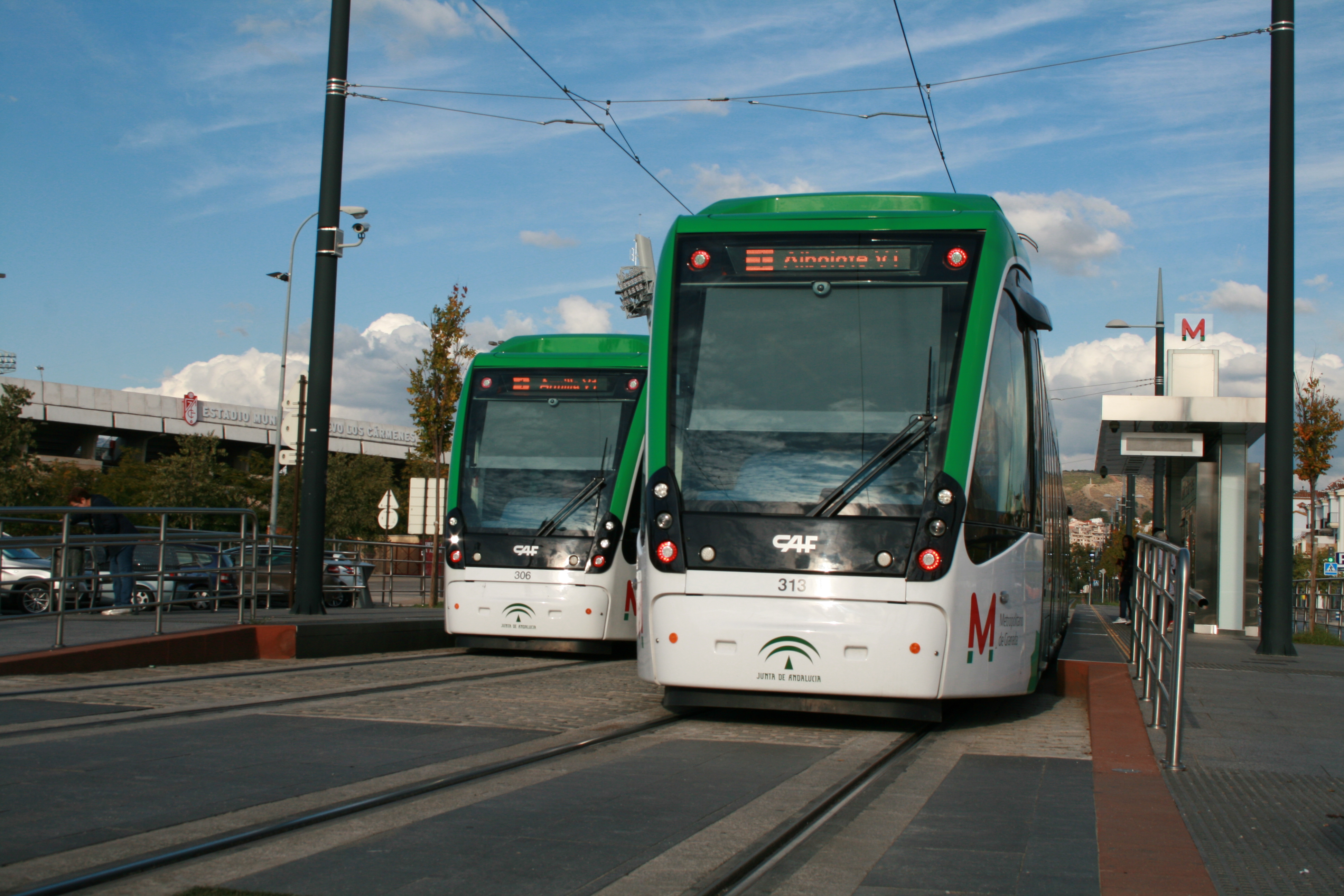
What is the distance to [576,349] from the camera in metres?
14.7

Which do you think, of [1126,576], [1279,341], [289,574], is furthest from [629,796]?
[1126,576]

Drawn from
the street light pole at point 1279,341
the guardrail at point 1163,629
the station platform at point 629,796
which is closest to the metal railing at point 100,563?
the station platform at point 629,796

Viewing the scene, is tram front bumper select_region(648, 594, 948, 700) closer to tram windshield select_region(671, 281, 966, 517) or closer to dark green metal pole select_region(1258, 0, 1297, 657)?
tram windshield select_region(671, 281, 966, 517)

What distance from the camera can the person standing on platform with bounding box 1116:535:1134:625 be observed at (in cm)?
2169

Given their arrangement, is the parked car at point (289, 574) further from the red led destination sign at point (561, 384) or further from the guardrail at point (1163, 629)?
the guardrail at point (1163, 629)

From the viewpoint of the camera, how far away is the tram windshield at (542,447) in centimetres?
1320

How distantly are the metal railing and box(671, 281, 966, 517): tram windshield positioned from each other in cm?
486

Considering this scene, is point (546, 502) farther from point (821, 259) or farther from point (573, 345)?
point (821, 259)

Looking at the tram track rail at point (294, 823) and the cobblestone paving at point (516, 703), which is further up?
the tram track rail at point (294, 823)

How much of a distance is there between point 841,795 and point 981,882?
1.59 meters

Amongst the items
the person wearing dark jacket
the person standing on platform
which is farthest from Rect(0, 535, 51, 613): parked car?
the person standing on platform

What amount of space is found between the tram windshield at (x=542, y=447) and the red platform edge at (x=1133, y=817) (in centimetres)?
586

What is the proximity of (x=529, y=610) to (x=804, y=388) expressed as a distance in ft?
18.7

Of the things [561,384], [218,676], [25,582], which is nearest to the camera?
[218,676]
